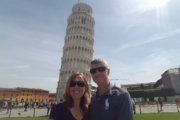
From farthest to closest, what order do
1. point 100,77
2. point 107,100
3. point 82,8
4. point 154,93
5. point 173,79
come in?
point 82,8 < point 173,79 < point 154,93 < point 100,77 < point 107,100

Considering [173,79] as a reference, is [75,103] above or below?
below

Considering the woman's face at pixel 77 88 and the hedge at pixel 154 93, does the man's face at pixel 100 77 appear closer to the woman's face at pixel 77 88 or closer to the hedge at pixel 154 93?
the woman's face at pixel 77 88

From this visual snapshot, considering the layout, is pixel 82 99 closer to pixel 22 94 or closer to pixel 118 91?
pixel 118 91

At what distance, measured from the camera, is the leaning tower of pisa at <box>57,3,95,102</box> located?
147 feet

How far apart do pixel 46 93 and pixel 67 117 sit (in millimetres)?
84324

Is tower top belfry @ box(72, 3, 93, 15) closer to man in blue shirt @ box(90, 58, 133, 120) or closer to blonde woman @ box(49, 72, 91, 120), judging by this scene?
blonde woman @ box(49, 72, 91, 120)

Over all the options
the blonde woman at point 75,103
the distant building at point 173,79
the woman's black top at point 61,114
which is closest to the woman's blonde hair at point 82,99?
the blonde woman at point 75,103

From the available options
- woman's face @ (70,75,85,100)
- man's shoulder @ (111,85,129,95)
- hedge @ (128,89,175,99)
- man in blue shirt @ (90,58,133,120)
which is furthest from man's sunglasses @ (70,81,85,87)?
hedge @ (128,89,175,99)

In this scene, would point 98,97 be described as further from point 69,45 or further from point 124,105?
point 69,45

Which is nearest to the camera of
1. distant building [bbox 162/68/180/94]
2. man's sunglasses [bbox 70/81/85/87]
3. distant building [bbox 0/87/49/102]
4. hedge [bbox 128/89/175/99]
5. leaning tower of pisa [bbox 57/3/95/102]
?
man's sunglasses [bbox 70/81/85/87]

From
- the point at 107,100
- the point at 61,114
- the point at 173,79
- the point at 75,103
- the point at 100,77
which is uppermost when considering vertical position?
the point at 173,79

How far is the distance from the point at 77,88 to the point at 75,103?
32 cm

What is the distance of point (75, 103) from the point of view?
9.18 feet

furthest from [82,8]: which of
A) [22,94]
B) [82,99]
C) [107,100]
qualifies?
[107,100]
